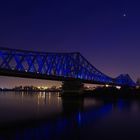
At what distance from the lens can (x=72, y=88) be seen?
91188 millimetres

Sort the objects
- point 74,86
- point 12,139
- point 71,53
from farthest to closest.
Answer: point 71,53 → point 74,86 → point 12,139

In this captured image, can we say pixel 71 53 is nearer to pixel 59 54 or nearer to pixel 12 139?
pixel 59 54

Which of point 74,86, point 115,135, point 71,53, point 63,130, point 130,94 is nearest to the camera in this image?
point 115,135

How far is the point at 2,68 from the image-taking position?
58094 millimetres

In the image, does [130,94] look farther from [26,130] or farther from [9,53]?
[26,130]

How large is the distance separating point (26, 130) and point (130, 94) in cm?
8852

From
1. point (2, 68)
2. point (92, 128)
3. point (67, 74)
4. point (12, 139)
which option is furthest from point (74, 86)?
point (12, 139)

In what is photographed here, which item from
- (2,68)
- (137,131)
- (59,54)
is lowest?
(137,131)

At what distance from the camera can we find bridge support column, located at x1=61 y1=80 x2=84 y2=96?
90.9m

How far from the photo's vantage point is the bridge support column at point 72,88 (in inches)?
3578

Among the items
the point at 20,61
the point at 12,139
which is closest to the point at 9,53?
the point at 20,61

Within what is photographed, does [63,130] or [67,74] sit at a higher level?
[67,74]

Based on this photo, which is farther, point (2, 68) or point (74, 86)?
point (74, 86)

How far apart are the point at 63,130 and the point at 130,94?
87583mm
